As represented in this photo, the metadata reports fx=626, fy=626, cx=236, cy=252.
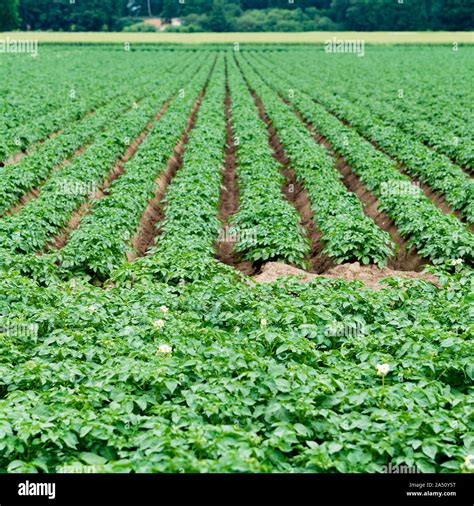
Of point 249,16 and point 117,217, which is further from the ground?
point 249,16

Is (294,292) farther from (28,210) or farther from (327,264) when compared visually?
(28,210)

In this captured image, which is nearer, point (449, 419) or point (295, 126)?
point (449, 419)

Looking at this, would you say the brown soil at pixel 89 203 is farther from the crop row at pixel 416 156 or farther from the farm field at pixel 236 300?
the crop row at pixel 416 156

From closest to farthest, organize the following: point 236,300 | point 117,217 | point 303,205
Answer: point 236,300 < point 117,217 < point 303,205

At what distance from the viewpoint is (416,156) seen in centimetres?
1633

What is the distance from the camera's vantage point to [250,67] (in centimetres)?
4900

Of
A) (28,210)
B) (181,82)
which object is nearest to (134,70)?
(181,82)

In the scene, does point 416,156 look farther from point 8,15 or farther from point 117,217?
point 8,15

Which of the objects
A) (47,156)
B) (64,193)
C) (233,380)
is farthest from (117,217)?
(233,380)

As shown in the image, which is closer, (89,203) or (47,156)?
(89,203)

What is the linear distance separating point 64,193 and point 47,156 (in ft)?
12.5

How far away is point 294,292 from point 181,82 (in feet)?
98.0

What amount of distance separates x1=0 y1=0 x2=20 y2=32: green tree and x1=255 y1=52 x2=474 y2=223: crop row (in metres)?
78.8

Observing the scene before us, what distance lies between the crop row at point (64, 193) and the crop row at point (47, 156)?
510 millimetres
